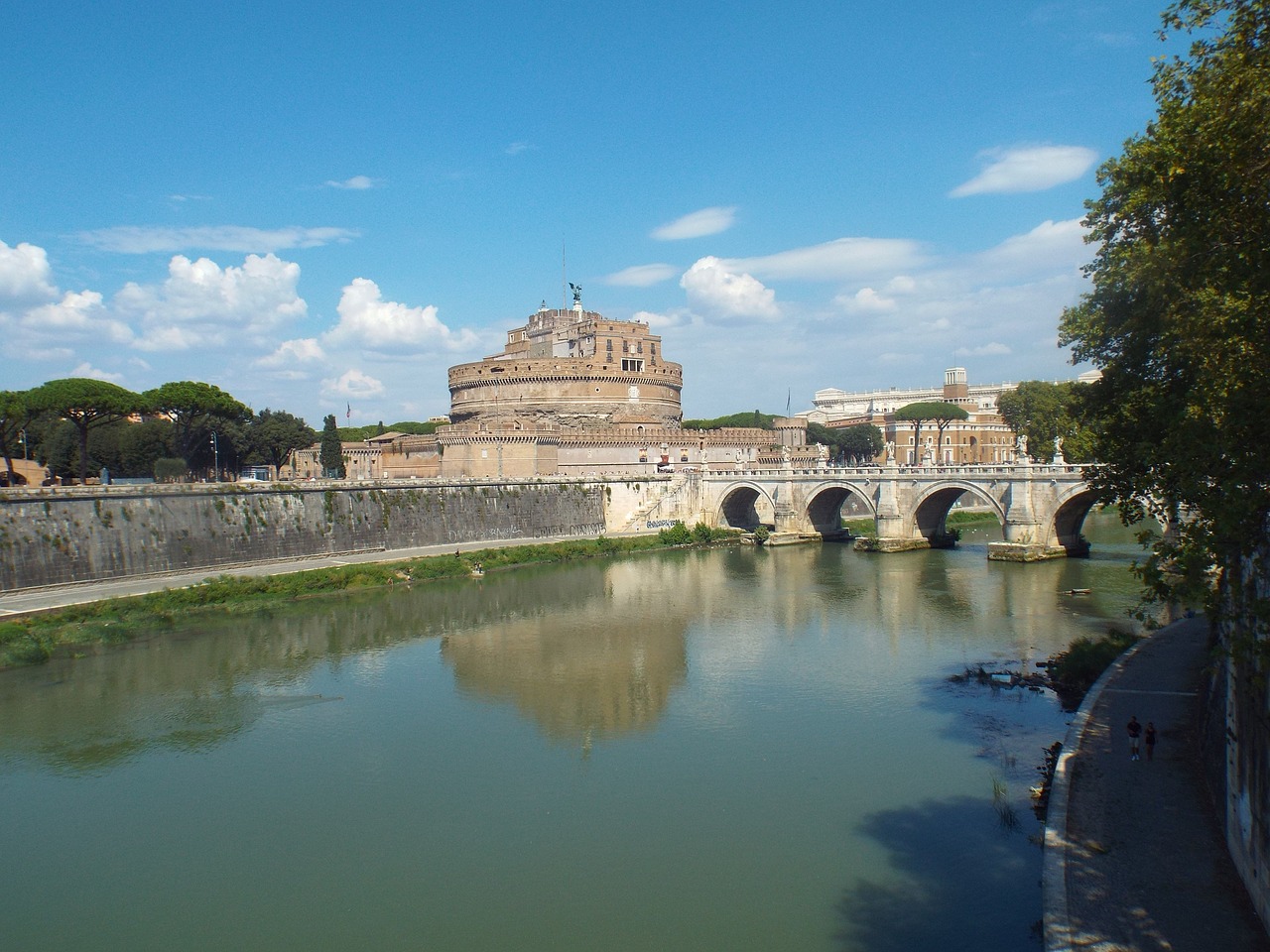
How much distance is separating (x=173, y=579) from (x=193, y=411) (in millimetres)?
13367

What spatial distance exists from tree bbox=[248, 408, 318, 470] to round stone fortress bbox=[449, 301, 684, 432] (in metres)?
7.50

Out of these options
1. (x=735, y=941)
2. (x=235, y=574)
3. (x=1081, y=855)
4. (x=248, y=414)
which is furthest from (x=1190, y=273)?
(x=248, y=414)

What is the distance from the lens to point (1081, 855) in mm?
7227

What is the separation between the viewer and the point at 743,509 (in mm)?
40188

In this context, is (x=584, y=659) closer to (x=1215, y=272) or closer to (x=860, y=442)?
(x=1215, y=272)

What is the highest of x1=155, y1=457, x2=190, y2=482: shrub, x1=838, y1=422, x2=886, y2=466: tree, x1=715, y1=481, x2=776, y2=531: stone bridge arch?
x1=838, y1=422, x2=886, y2=466: tree

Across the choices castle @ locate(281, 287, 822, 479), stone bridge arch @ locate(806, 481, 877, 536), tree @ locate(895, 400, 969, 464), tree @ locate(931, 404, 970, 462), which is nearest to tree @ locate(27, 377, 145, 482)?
castle @ locate(281, 287, 822, 479)

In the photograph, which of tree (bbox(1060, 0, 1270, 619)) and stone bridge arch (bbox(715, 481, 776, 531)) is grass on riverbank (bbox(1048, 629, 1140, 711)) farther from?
stone bridge arch (bbox(715, 481, 776, 531))

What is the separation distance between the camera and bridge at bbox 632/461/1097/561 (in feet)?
90.4

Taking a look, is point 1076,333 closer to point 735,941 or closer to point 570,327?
point 735,941

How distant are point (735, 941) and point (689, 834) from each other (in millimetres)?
2007

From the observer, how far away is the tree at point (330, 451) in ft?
136

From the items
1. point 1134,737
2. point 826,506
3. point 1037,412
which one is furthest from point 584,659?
point 1037,412

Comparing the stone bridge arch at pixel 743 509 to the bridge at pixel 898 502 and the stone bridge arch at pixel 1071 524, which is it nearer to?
the bridge at pixel 898 502
